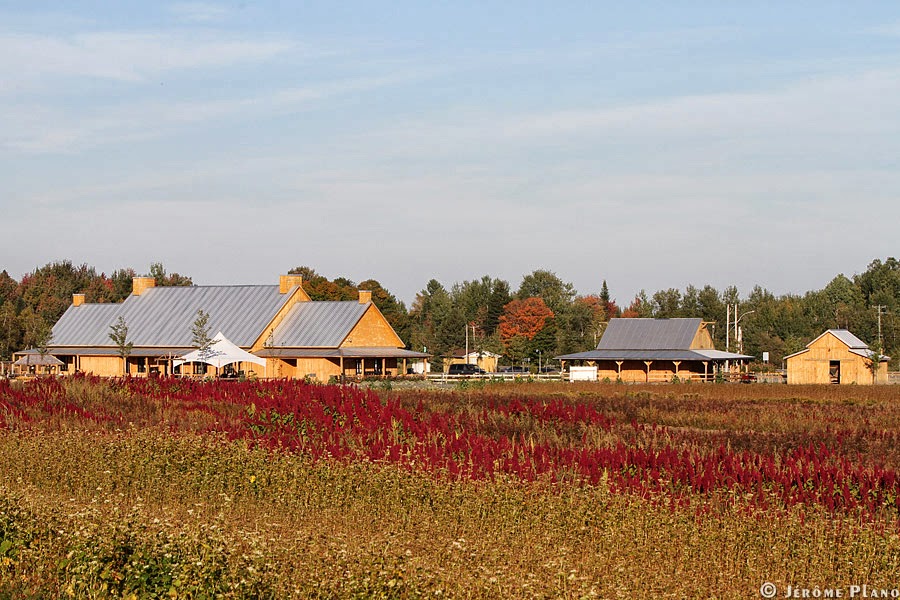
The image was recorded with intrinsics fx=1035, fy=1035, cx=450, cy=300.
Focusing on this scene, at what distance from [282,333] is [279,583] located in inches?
2177

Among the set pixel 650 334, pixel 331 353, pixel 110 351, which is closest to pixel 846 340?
pixel 650 334

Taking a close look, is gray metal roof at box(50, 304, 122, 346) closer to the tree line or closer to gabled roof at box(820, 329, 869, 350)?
the tree line

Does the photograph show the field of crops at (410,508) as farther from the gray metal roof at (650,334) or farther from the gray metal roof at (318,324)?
the gray metal roof at (650,334)

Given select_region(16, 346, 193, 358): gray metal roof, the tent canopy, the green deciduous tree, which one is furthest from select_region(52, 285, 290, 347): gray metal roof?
the tent canopy

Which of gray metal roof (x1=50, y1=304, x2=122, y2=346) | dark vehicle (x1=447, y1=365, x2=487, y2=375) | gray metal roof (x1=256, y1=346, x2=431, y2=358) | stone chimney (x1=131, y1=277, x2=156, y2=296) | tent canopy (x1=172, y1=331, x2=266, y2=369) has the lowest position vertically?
dark vehicle (x1=447, y1=365, x2=487, y2=375)

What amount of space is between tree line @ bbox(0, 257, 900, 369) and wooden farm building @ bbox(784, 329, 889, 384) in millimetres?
31943

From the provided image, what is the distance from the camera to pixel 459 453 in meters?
14.9

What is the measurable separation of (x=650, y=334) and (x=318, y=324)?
23211 millimetres

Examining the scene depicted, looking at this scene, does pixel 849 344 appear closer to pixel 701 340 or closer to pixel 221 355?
pixel 701 340

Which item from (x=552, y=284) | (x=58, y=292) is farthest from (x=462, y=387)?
(x=552, y=284)

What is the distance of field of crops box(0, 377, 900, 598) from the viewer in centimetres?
843

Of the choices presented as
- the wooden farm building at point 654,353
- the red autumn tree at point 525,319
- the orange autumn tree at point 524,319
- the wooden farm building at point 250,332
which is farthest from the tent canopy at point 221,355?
the red autumn tree at point 525,319

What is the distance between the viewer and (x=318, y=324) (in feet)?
206

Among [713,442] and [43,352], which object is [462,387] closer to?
[713,442]
